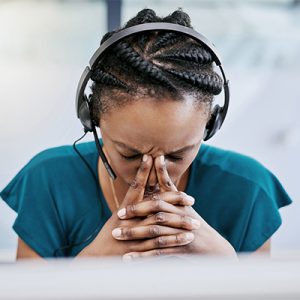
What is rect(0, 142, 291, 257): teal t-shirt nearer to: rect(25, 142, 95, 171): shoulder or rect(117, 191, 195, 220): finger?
rect(25, 142, 95, 171): shoulder

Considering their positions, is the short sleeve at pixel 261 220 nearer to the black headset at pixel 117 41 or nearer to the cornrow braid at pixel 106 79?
the black headset at pixel 117 41

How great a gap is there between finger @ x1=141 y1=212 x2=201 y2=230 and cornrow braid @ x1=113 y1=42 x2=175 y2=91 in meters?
0.22

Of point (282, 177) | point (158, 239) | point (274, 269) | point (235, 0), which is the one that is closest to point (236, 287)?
point (274, 269)

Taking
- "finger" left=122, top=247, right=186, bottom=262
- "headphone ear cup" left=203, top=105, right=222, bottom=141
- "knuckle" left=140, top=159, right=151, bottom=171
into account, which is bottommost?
"finger" left=122, top=247, right=186, bottom=262

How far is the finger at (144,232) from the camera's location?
34.7 inches

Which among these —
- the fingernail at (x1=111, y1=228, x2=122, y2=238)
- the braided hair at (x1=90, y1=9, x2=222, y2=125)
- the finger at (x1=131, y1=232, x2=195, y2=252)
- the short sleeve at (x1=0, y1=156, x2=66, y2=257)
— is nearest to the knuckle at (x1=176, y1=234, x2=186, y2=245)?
the finger at (x1=131, y1=232, x2=195, y2=252)

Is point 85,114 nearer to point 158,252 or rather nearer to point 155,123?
point 155,123

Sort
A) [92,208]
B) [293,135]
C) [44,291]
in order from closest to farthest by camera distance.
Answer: [44,291] → [92,208] → [293,135]

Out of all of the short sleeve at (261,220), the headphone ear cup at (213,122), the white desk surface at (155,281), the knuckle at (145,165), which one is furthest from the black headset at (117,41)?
the white desk surface at (155,281)

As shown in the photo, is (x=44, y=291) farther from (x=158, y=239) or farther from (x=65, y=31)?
→ (x=65, y=31)

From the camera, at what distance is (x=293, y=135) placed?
81.3 inches

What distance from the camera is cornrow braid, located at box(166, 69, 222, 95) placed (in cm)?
83

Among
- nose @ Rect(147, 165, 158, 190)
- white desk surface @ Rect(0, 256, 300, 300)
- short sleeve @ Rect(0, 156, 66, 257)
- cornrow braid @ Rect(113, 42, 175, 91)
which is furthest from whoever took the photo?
short sleeve @ Rect(0, 156, 66, 257)

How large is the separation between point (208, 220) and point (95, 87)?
419mm
